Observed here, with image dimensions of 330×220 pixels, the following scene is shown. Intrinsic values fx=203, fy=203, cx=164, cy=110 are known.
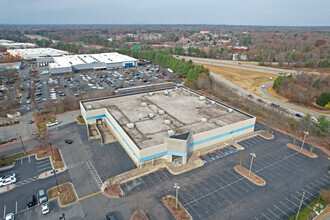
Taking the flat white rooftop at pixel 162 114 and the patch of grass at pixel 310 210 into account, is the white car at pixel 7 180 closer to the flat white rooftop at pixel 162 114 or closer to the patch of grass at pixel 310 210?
the flat white rooftop at pixel 162 114

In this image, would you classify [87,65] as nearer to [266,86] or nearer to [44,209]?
[266,86]

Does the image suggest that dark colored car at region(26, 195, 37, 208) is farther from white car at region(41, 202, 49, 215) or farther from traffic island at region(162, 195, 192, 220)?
traffic island at region(162, 195, 192, 220)

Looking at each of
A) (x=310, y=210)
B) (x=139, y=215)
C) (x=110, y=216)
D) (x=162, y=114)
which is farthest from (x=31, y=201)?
(x=310, y=210)

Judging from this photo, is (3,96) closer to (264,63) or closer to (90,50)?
(90,50)

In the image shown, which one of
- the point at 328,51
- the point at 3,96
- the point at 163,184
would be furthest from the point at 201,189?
the point at 328,51

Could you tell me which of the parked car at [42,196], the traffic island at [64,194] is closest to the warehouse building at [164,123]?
the traffic island at [64,194]
